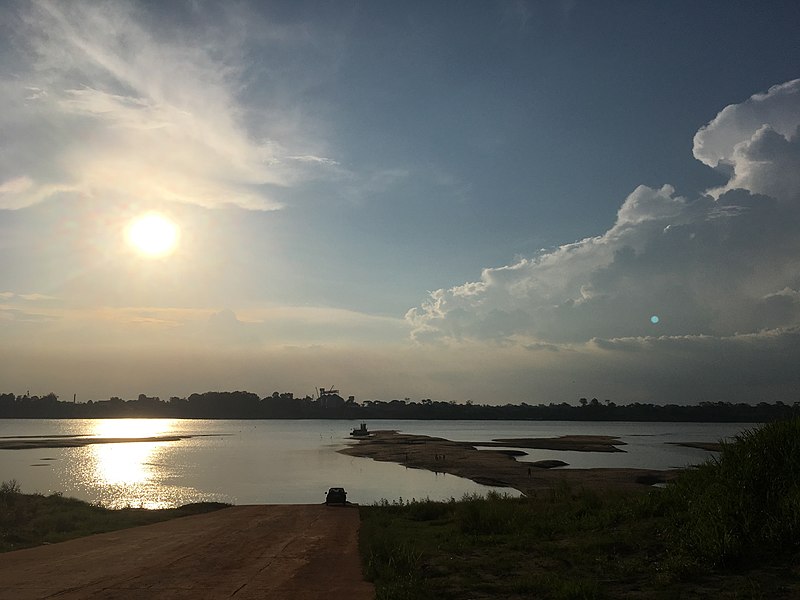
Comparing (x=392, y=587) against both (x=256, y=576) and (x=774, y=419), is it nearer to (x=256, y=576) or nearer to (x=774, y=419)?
(x=256, y=576)

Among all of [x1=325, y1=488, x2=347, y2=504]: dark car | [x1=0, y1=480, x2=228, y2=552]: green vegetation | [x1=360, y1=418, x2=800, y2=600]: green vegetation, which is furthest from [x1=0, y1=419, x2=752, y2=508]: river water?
[x1=360, y1=418, x2=800, y2=600]: green vegetation

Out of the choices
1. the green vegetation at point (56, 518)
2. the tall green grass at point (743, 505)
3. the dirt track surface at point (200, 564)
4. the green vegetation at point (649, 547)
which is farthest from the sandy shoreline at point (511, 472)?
the green vegetation at point (56, 518)

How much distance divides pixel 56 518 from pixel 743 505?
97.8 ft

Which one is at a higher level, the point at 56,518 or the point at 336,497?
the point at 56,518

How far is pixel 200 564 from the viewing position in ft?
60.4

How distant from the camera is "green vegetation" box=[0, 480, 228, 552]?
2578 centimetres

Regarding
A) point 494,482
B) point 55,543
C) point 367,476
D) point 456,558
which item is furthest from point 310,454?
point 456,558

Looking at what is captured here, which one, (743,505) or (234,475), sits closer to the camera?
(743,505)

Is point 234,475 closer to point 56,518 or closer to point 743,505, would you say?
point 56,518

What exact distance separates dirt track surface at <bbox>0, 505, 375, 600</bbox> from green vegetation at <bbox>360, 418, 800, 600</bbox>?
1.52 metres

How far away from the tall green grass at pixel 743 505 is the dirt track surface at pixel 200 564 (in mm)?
7892

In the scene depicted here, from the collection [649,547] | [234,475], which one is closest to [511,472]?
[234,475]

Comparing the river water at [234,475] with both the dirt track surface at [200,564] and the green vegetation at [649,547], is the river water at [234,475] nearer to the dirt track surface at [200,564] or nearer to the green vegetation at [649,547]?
the dirt track surface at [200,564]

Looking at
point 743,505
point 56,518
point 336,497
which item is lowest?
point 336,497
